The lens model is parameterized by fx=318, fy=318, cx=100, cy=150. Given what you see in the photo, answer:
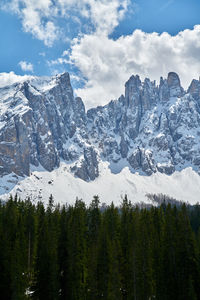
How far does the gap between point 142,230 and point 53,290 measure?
56.6ft

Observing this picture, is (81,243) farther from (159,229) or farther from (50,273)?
(159,229)

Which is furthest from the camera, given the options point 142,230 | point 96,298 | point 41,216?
point 41,216

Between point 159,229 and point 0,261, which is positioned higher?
point 159,229

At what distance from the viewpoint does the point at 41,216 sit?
74938 millimetres

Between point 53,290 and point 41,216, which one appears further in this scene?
point 41,216

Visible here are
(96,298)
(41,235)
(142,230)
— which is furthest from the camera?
(41,235)

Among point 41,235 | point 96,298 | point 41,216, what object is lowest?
point 96,298

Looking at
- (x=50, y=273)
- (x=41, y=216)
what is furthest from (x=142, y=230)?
(x=41, y=216)

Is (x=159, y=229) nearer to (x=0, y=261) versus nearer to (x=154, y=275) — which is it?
(x=154, y=275)

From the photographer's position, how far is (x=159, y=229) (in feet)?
231

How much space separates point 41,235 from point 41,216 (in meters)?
9.15

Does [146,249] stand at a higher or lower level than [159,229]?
lower

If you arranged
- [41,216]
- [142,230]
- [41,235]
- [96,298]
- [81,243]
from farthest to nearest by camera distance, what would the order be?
1. [41,216]
2. [41,235]
3. [81,243]
4. [142,230]
5. [96,298]

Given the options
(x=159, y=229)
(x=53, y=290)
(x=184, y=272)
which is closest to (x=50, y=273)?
(x=53, y=290)
